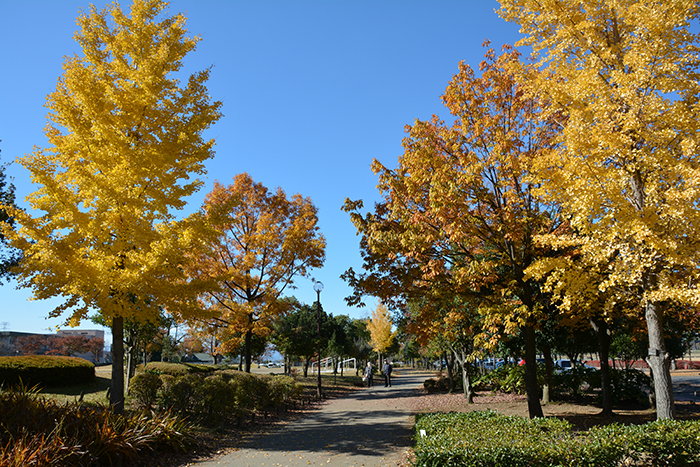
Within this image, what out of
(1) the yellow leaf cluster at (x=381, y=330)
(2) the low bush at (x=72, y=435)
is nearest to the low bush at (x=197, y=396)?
(2) the low bush at (x=72, y=435)

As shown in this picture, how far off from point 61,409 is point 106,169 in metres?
4.77

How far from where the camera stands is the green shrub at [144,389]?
989cm

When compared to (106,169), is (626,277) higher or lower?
lower

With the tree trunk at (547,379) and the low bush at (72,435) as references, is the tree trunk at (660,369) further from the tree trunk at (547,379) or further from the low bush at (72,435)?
the low bush at (72,435)

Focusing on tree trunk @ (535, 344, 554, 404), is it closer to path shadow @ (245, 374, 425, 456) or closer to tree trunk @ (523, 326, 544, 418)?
path shadow @ (245, 374, 425, 456)

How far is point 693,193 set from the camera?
6.49 metres

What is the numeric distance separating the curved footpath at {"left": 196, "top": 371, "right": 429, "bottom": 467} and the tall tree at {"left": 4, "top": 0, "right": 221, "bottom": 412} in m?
3.27

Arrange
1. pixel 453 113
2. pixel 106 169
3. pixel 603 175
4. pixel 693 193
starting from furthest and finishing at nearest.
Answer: pixel 453 113 → pixel 106 169 → pixel 603 175 → pixel 693 193

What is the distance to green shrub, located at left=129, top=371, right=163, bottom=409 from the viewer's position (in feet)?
32.4

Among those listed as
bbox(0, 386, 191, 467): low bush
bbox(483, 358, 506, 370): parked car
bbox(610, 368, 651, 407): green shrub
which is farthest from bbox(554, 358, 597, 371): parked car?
bbox(0, 386, 191, 467): low bush

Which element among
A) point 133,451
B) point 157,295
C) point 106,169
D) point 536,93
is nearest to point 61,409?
point 133,451

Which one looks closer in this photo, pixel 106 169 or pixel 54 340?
pixel 106 169

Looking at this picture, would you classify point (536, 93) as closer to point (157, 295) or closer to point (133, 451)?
point (157, 295)

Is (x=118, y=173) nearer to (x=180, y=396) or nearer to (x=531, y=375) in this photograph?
(x=180, y=396)
